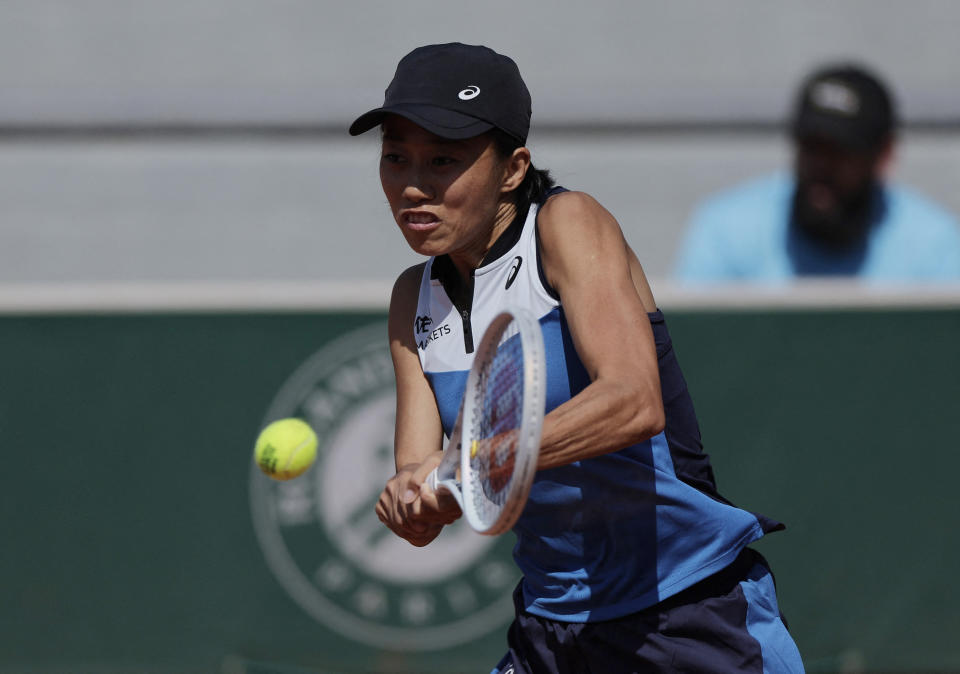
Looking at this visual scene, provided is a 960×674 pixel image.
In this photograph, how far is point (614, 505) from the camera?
2.82 metres

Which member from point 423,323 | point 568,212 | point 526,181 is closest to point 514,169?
point 526,181

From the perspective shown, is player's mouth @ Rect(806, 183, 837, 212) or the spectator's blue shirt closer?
player's mouth @ Rect(806, 183, 837, 212)

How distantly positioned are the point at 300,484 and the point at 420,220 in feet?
9.47

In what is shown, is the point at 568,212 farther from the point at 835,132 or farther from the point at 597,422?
the point at 835,132

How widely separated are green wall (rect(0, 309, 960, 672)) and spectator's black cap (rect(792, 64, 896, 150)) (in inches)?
27.9

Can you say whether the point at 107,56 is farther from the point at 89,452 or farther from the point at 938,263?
the point at 938,263

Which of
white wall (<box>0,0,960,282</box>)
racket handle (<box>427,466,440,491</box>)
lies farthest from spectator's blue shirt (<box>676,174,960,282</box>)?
racket handle (<box>427,466,440,491</box>)

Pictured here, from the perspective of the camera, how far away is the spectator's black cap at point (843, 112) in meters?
5.35

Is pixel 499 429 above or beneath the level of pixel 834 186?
beneath

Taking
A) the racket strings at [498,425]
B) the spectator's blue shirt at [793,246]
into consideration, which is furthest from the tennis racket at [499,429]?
the spectator's blue shirt at [793,246]

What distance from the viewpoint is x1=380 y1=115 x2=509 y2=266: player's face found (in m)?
2.67

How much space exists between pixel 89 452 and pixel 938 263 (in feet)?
11.4

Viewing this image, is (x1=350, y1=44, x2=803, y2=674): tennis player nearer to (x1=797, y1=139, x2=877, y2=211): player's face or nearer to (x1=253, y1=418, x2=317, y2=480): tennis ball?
(x1=253, y1=418, x2=317, y2=480): tennis ball

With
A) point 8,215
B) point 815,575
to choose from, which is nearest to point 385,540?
point 815,575
